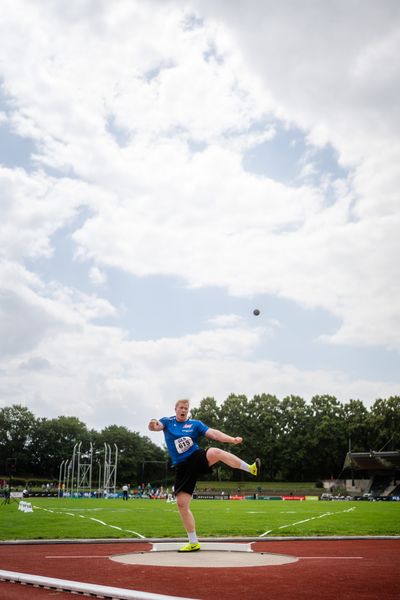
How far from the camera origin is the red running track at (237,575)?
20.5ft

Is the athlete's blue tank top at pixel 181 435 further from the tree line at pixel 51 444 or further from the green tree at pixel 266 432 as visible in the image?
the tree line at pixel 51 444

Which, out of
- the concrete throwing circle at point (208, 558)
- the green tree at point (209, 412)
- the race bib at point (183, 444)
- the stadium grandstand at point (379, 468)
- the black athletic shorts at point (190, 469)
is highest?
the green tree at point (209, 412)

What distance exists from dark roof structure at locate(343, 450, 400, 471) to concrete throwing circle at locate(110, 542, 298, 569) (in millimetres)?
61657

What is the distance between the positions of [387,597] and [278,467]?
Result: 97.7 m

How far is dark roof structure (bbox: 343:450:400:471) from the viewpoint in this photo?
69.4 meters

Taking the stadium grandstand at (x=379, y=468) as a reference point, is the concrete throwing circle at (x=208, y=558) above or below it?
above

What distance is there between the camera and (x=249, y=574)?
755 cm

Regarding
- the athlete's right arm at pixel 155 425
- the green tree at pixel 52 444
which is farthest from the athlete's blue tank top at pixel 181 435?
the green tree at pixel 52 444

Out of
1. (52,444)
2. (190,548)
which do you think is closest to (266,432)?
(52,444)

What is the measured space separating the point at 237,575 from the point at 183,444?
2995 millimetres

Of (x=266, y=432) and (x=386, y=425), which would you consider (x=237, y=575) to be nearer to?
(x=386, y=425)

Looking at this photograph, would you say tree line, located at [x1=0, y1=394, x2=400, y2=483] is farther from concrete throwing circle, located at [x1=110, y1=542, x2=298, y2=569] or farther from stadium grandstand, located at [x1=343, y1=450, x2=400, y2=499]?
concrete throwing circle, located at [x1=110, y1=542, x2=298, y2=569]

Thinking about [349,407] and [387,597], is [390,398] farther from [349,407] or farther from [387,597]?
[387,597]

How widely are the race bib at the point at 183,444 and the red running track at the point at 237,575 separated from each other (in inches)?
79.0
